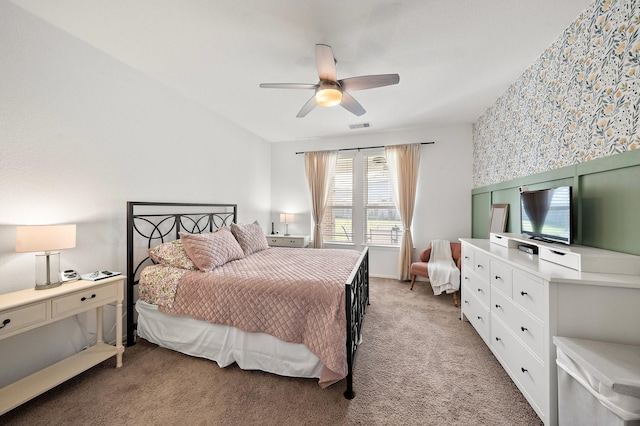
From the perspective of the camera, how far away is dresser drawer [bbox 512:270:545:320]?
139 cm

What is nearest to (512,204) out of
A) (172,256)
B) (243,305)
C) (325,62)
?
(325,62)

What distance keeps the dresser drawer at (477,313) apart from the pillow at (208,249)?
8.66 ft

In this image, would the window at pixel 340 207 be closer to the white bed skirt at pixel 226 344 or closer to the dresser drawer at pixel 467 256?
the dresser drawer at pixel 467 256

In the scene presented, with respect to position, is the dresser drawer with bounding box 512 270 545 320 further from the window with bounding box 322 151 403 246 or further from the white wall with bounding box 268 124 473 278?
the window with bounding box 322 151 403 246

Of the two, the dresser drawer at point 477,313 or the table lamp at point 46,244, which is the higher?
the table lamp at point 46,244

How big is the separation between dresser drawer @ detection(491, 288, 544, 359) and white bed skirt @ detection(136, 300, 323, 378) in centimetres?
Result: 141

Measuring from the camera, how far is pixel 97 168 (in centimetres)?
221

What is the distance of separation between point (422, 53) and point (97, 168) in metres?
3.25

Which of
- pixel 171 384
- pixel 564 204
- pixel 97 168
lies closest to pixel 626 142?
pixel 564 204

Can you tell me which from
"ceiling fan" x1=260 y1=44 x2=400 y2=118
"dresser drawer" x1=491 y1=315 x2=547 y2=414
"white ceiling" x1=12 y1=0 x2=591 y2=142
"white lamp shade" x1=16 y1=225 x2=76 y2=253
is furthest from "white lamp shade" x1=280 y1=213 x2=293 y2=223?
"dresser drawer" x1=491 y1=315 x2=547 y2=414

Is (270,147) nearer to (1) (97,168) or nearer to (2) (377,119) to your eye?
(2) (377,119)

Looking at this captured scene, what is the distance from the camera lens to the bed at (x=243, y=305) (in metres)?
1.74

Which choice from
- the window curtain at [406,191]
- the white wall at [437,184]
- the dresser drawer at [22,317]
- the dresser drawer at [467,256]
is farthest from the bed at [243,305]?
the white wall at [437,184]

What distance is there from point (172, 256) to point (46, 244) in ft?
2.92
